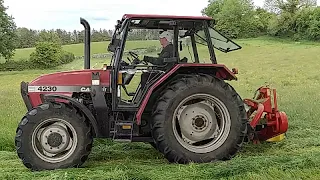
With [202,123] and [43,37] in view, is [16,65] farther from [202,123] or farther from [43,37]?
[202,123]

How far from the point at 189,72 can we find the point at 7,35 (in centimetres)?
4938

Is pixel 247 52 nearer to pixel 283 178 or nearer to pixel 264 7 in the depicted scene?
pixel 283 178

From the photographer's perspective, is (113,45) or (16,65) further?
(16,65)

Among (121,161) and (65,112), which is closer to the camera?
(65,112)

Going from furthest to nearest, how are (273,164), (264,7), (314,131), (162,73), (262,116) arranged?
1. (264,7)
2. (314,131)
3. (262,116)
4. (162,73)
5. (273,164)

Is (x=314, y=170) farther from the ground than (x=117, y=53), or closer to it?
closer to it

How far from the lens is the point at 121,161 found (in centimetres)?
618

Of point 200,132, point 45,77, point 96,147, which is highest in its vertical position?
point 45,77

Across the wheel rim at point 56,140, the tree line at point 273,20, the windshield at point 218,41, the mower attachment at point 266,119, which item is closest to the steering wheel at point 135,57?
the windshield at point 218,41

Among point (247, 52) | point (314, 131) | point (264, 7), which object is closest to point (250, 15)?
point (264, 7)

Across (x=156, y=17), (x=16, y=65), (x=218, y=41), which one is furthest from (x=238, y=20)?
(x=156, y=17)

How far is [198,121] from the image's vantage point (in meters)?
6.17

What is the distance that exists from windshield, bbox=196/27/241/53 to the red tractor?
15mm

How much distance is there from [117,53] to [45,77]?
1.03 m
